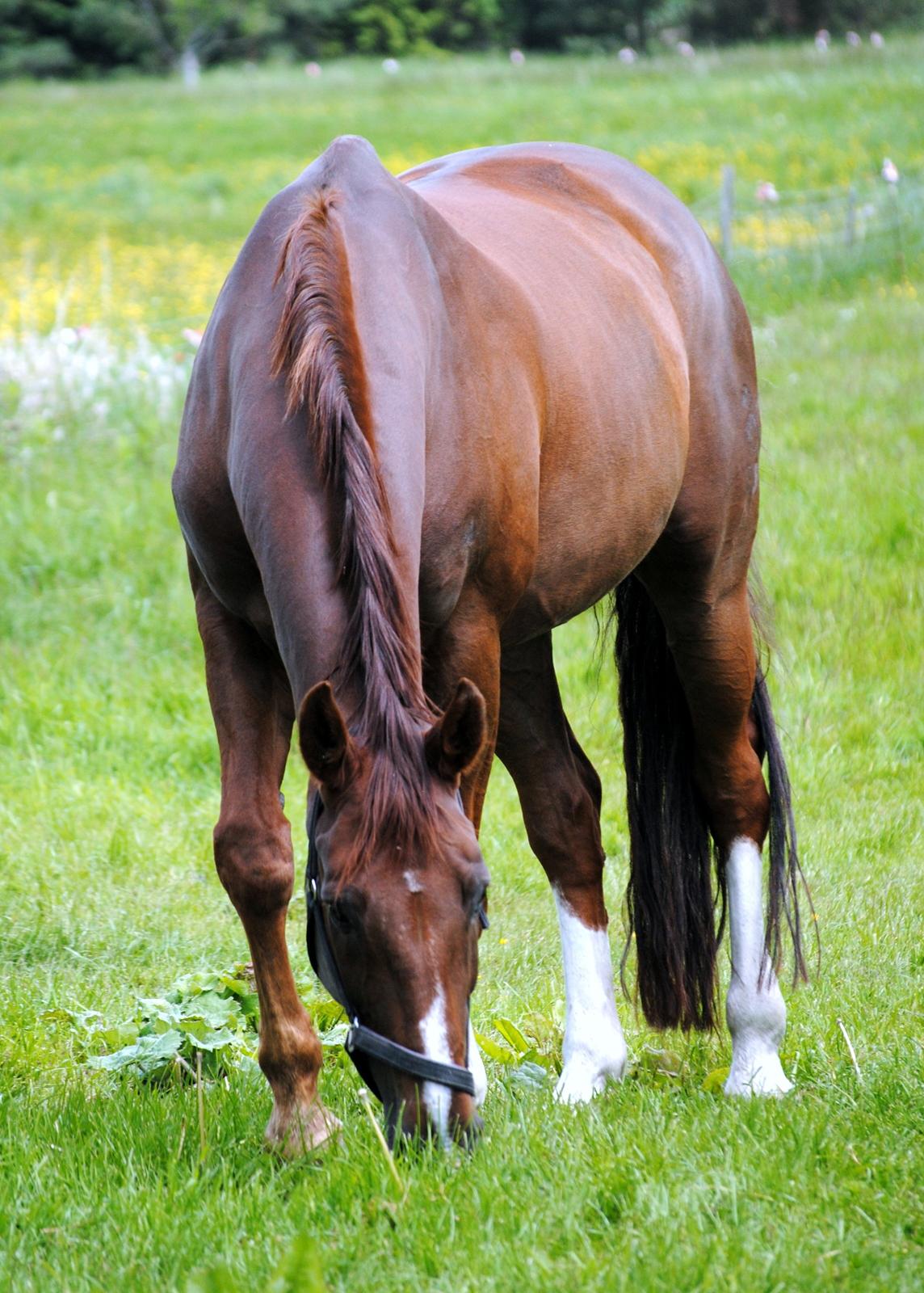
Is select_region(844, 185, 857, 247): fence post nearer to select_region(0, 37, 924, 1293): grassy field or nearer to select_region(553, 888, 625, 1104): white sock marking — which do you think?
select_region(0, 37, 924, 1293): grassy field

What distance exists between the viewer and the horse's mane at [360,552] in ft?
6.91

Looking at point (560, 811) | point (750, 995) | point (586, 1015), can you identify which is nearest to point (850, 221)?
point (560, 811)

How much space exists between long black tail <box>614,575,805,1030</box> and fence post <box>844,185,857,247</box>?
11.2m

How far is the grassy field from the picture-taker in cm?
229

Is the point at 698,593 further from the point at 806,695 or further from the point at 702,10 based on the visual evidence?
the point at 702,10

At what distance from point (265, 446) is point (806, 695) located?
4072 mm

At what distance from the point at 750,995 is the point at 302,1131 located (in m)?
1.34

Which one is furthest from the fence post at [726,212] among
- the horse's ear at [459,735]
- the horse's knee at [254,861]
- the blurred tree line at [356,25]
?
the blurred tree line at [356,25]

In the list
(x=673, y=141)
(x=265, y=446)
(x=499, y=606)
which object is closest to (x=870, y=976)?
(x=499, y=606)

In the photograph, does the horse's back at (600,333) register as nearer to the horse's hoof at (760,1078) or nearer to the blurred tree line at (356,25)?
the horse's hoof at (760,1078)

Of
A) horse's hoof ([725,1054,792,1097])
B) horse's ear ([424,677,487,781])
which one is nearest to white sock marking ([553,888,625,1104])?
horse's hoof ([725,1054,792,1097])

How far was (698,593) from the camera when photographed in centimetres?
377

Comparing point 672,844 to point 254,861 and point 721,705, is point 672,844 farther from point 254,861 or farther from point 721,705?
point 254,861

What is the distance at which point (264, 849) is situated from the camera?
2.70 metres
